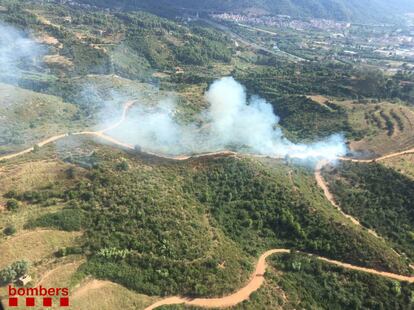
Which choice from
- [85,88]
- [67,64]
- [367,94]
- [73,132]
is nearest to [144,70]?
[67,64]

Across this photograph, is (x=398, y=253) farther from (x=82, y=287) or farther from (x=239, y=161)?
(x=82, y=287)

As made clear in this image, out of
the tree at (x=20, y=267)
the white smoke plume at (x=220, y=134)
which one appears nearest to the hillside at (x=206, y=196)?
the tree at (x=20, y=267)

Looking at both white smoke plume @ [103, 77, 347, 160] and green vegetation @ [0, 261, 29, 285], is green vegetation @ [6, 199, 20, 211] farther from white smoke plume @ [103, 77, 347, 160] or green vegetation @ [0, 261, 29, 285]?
white smoke plume @ [103, 77, 347, 160]

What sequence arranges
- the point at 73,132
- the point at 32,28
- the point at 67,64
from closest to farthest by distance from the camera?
the point at 73,132 < the point at 67,64 < the point at 32,28

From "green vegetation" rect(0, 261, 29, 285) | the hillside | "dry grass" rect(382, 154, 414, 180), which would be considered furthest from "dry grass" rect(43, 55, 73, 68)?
"dry grass" rect(382, 154, 414, 180)

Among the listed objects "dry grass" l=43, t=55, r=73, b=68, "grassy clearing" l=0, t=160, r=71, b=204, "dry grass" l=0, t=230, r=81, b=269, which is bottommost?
"dry grass" l=0, t=230, r=81, b=269

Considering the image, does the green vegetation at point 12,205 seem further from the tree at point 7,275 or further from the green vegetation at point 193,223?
the tree at point 7,275
